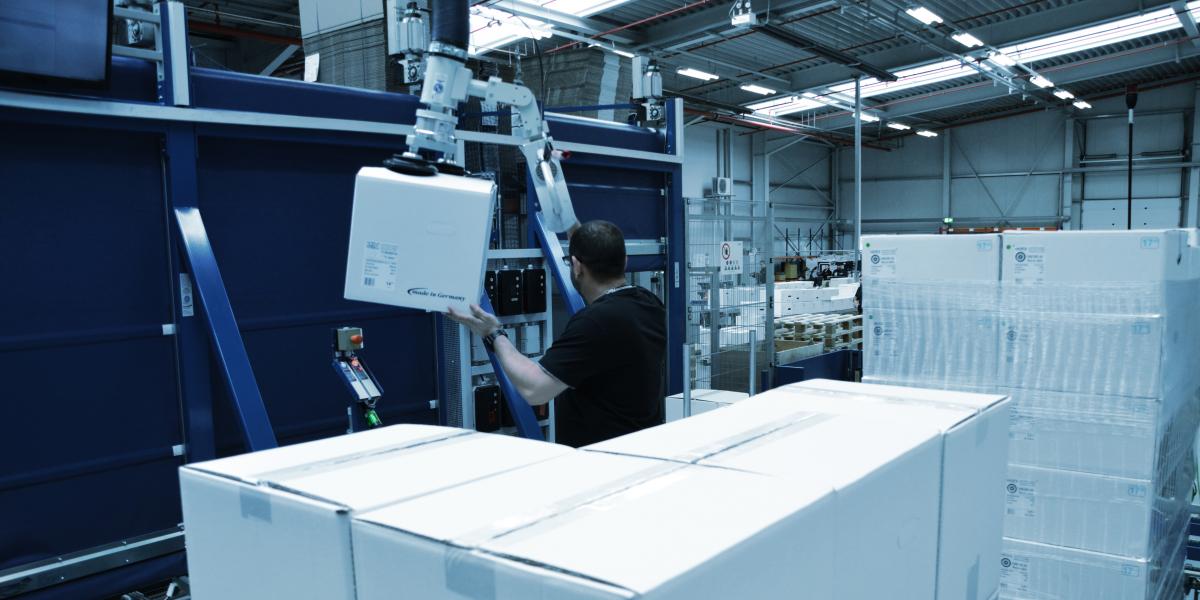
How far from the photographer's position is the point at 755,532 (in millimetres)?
823

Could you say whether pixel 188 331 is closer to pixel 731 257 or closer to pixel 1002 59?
pixel 731 257

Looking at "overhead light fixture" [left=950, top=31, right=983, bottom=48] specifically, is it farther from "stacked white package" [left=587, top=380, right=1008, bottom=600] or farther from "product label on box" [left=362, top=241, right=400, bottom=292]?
"stacked white package" [left=587, top=380, right=1008, bottom=600]

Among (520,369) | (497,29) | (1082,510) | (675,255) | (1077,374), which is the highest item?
(497,29)

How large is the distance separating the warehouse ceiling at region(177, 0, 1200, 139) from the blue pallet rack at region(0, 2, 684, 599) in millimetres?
3126

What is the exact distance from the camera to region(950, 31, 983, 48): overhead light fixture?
1041 cm

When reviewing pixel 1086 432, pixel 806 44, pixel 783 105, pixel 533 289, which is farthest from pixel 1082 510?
pixel 783 105

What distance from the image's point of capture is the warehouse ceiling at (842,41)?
8633mm

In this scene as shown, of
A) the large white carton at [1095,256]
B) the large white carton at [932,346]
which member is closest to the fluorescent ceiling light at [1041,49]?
the large white carton at [1095,256]

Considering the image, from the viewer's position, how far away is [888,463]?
112 centimetres

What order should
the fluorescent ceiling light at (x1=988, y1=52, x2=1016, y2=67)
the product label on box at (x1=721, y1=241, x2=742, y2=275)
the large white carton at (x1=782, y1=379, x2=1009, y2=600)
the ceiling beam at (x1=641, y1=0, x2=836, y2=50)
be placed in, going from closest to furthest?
1. the large white carton at (x1=782, y1=379, x2=1009, y2=600)
2. the product label on box at (x1=721, y1=241, x2=742, y2=275)
3. the ceiling beam at (x1=641, y1=0, x2=836, y2=50)
4. the fluorescent ceiling light at (x1=988, y1=52, x2=1016, y2=67)

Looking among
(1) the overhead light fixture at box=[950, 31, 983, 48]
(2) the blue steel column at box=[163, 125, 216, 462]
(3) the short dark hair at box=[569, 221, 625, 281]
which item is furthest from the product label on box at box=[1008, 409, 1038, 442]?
(1) the overhead light fixture at box=[950, 31, 983, 48]

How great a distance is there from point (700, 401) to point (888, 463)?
4.78 metres

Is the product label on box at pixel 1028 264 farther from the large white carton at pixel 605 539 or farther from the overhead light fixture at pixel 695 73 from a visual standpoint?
the overhead light fixture at pixel 695 73

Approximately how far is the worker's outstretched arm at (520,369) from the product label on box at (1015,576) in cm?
199
